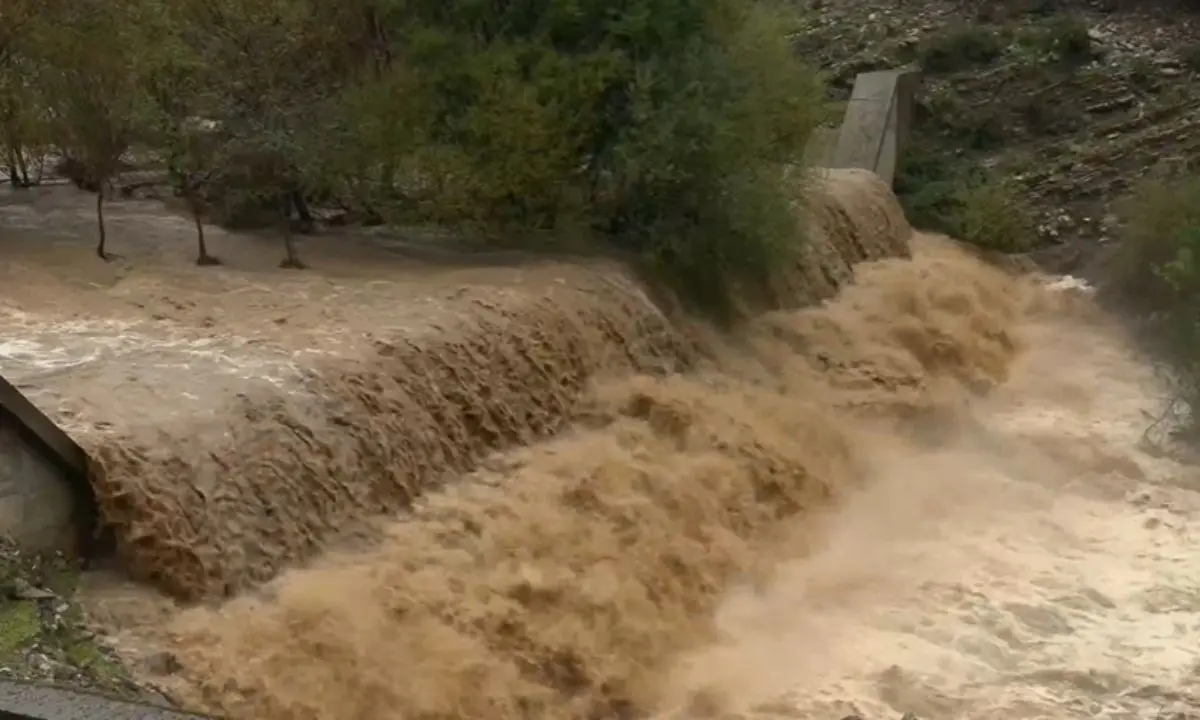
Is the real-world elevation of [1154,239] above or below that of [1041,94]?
below

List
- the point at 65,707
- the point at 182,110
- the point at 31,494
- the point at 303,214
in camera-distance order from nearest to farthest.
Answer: the point at 65,707 → the point at 31,494 → the point at 182,110 → the point at 303,214

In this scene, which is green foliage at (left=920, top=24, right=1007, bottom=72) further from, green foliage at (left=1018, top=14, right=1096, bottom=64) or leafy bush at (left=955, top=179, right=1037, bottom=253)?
leafy bush at (left=955, top=179, right=1037, bottom=253)

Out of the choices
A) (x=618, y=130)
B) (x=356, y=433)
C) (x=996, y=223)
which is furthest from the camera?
(x=996, y=223)

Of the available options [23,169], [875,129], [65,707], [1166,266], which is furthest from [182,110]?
[875,129]

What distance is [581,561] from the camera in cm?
696

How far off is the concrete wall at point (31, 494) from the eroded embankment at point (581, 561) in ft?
2.05

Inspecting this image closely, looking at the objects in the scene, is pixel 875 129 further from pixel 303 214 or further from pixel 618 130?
pixel 303 214

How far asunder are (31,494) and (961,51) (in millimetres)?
15681

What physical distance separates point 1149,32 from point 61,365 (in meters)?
15.7

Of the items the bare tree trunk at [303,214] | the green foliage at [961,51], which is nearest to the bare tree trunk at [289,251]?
the bare tree trunk at [303,214]

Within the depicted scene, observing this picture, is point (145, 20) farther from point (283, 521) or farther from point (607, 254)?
point (283, 521)

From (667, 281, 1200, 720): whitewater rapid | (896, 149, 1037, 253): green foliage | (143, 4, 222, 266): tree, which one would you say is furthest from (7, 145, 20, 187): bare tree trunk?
(896, 149, 1037, 253): green foliage

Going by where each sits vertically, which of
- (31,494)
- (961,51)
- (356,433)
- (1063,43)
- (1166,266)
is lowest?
(1166,266)

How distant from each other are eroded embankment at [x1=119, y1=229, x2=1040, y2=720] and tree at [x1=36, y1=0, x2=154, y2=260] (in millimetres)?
4005
